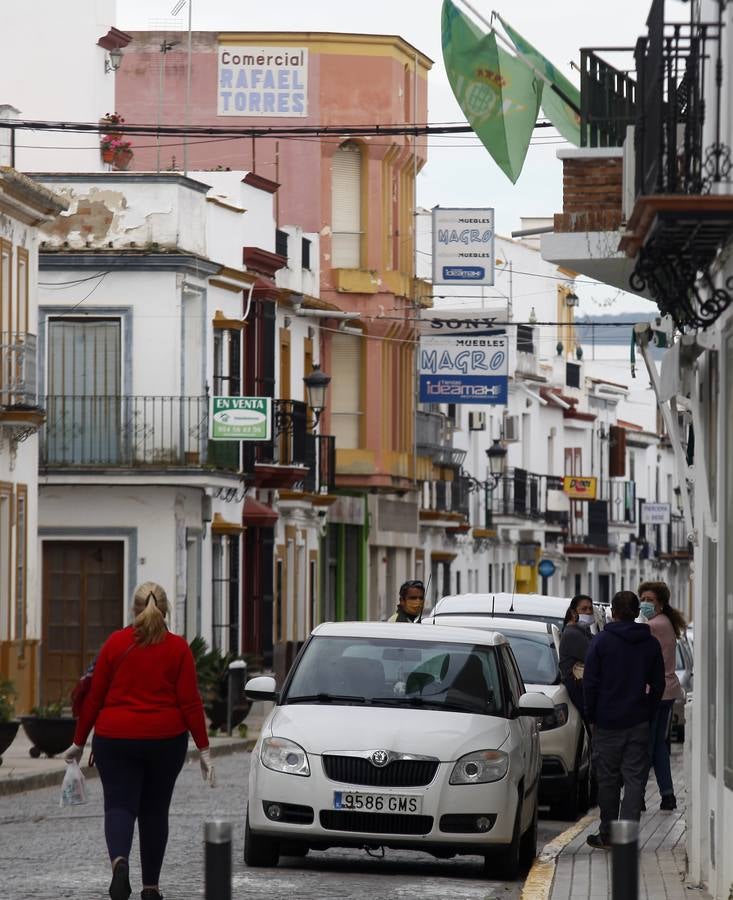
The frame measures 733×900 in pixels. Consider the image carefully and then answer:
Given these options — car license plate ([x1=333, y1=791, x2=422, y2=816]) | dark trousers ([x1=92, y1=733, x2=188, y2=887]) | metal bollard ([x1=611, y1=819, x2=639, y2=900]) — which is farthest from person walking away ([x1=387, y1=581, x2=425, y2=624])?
metal bollard ([x1=611, y1=819, x2=639, y2=900])

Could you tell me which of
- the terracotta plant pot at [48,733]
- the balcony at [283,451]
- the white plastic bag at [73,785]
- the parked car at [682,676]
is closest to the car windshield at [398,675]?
the white plastic bag at [73,785]

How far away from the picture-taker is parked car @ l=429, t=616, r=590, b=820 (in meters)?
22.1

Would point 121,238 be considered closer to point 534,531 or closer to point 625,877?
point 625,877

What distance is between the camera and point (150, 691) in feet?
44.7

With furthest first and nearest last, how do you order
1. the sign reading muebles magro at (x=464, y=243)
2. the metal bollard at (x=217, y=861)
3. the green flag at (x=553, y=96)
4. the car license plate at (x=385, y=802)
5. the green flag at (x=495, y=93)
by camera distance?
the sign reading muebles magro at (x=464, y=243)
the green flag at (x=553, y=96)
the green flag at (x=495, y=93)
the car license plate at (x=385, y=802)
the metal bollard at (x=217, y=861)

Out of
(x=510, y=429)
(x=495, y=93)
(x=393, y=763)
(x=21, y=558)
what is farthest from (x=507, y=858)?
(x=510, y=429)

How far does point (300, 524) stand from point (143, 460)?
31.2 ft

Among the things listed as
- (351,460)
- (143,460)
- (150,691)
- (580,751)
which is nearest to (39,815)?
(580,751)

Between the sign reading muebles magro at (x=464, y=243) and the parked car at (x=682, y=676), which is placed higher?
the sign reading muebles magro at (x=464, y=243)

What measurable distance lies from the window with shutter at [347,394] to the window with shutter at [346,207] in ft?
5.82

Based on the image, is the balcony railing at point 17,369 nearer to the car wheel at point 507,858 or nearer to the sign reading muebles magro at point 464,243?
the sign reading muebles magro at point 464,243

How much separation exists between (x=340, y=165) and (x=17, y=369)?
64.2ft

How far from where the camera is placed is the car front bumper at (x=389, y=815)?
15.6 metres

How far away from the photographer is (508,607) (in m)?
27.0
